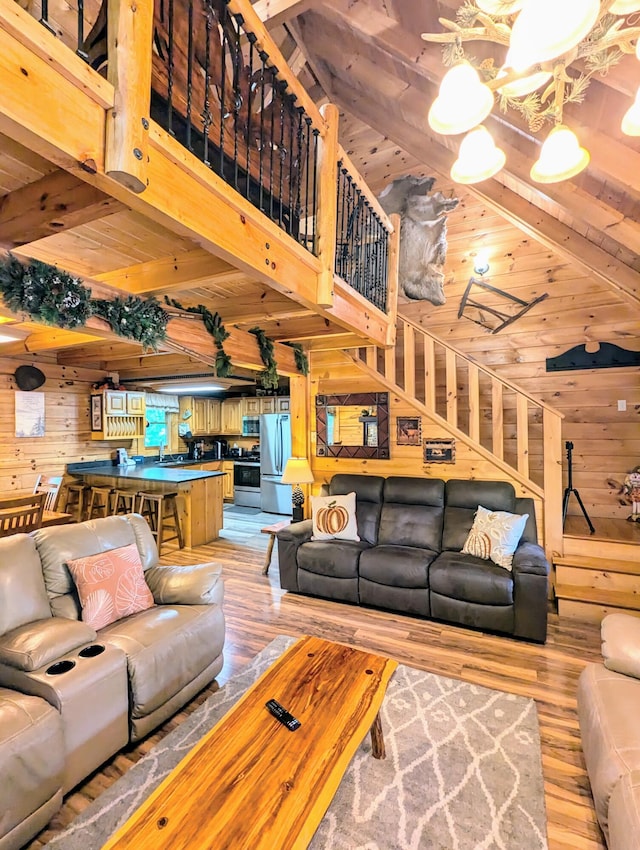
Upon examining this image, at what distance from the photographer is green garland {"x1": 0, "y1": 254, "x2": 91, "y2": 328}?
2016 mm

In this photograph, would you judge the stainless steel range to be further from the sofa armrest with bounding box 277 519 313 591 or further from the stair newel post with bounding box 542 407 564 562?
the stair newel post with bounding box 542 407 564 562

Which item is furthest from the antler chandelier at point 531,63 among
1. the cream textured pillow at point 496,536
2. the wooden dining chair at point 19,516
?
the wooden dining chair at point 19,516

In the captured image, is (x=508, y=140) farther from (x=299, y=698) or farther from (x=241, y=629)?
(x=241, y=629)

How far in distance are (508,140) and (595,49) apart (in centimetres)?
153

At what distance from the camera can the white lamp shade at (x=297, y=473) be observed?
4133mm

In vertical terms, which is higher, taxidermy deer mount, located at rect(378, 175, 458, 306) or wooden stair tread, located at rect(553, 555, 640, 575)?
taxidermy deer mount, located at rect(378, 175, 458, 306)

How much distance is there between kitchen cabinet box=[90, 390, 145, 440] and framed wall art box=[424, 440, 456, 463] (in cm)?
469

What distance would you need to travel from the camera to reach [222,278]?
7.76ft

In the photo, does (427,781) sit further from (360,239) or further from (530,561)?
(360,239)

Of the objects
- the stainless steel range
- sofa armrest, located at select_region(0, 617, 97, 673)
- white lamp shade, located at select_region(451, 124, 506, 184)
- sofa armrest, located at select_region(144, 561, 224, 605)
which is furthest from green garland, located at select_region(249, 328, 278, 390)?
the stainless steel range

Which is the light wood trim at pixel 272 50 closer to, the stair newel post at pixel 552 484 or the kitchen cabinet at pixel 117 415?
the stair newel post at pixel 552 484

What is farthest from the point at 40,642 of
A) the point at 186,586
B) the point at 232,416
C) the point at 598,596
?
the point at 232,416

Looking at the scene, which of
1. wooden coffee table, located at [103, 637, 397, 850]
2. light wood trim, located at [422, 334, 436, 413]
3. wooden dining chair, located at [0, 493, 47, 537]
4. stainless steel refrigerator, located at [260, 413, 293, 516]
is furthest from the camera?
stainless steel refrigerator, located at [260, 413, 293, 516]

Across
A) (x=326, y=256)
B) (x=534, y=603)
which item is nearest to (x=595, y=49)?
(x=326, y=256)
